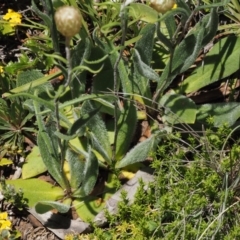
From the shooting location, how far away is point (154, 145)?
91.4 inches

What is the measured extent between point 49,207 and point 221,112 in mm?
839

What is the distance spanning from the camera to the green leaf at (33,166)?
2439 millimetres

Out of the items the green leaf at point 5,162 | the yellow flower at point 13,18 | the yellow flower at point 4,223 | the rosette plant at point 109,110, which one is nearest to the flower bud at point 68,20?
the rosette plant at point 109,110

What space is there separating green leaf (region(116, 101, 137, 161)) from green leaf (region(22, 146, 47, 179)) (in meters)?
0.35

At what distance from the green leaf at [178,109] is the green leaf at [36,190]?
57 centimetres

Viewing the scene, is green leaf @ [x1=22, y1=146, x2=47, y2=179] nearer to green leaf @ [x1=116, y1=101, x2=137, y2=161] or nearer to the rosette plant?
the rosette plant

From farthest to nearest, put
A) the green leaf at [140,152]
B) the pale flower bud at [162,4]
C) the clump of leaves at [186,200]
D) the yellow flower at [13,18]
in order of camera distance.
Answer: the yellow flower at [13,18]
the green leaf at [140,152]
the clump of leaves at [186,200]
the pale flower bud at [162,4]

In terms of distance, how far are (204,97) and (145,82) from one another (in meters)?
0.38

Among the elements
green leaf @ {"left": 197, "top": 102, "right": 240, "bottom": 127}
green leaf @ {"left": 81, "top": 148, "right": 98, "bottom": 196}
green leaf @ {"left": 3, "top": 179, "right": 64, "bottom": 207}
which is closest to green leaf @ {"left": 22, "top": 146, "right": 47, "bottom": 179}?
green leaf @ {"left": 3, "top": 179, "right": 64, "bottom": 207}

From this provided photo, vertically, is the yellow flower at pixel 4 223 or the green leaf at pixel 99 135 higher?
the green leaf at pixel 99 135

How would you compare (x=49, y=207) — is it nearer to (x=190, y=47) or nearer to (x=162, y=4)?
(x=190, y=47)

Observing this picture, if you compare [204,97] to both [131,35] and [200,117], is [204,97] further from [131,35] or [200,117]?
[131,35]

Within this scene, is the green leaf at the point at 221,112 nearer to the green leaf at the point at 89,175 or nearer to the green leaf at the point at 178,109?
the green leaf at the point at 178,109

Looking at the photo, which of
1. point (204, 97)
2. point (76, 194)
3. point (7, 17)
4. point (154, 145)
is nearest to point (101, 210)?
point (76, 194)
